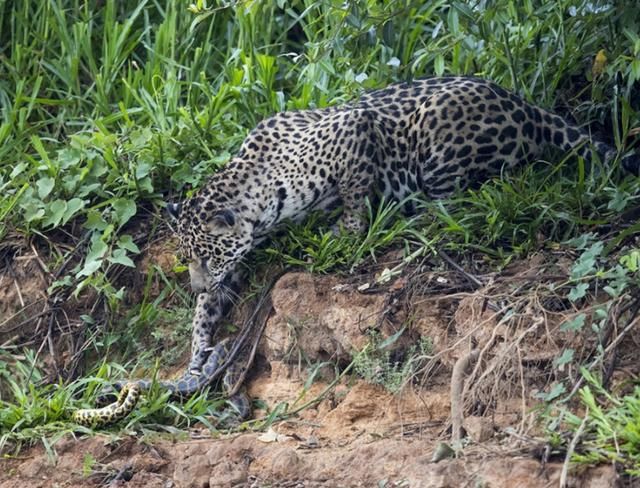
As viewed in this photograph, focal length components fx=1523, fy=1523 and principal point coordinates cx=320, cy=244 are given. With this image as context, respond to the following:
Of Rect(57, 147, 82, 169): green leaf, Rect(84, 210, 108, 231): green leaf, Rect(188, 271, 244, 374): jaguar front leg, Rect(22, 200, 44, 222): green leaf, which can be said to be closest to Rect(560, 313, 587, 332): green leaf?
Rect(188, 271, 244, 374): jaguar front leg

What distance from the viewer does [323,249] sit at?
28.3ft

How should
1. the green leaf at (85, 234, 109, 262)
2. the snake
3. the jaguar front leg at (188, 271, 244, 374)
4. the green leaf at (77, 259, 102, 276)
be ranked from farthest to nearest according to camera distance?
1. the green leaf at (85, 234, 109, 262)
2. the green leaf at (77, 259, 102, 276)
3. the jaguar front leg at (188, 271, 244, 374)
4. the snake

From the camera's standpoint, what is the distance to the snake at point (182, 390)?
801 cm

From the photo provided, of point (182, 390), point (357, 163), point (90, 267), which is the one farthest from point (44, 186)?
point (357, 163)

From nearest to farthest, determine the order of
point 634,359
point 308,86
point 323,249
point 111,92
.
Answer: point 634,359 → point 323,249 → point 308,86 → point 111,92

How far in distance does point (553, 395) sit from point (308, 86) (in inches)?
143

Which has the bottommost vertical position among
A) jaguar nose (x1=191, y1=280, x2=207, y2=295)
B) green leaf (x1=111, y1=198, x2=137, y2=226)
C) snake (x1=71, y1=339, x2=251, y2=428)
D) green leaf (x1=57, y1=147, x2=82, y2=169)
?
snake (x1=71, y1=339, x2=251, y2=428)

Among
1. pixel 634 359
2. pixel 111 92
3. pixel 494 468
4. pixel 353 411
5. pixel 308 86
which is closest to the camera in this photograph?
pixel 494 468

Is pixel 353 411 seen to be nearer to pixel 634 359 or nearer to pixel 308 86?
pixel 634 359

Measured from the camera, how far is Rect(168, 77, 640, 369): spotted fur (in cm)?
888

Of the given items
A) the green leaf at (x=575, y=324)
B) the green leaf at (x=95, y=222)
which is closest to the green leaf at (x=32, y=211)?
the green leaf at (x=95, y=222)

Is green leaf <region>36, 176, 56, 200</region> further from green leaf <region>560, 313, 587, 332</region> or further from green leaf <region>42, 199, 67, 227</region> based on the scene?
green leaf <region>560, 313, 587, 332</region>

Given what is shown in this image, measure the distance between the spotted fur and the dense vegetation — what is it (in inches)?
6.4

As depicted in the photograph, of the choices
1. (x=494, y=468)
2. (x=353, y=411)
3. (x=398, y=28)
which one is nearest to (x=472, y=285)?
(x=353, y=411)
